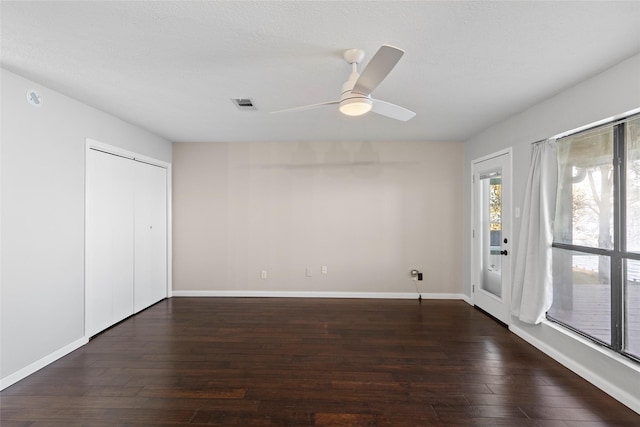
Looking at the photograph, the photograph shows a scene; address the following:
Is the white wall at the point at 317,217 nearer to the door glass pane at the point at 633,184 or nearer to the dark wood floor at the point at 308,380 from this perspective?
the dark wood floor at the point at 308,380

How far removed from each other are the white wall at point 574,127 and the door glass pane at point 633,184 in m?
0.19

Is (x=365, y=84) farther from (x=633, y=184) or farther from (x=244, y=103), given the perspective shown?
(x=633, y=184)

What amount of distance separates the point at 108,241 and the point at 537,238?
4663mm

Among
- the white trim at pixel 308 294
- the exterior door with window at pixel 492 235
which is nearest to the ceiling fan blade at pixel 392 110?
the exterior door with window at pixel 492 235

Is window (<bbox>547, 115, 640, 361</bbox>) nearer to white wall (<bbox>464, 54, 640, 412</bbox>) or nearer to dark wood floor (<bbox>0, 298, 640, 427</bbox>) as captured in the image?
white wall (<bbox>464, 54, 640, 412</bbox>)

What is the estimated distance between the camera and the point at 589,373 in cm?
234

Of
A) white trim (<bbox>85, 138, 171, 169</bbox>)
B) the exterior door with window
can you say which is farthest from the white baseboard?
the exterior door with window

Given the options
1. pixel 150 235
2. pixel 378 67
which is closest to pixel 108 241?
pixel 150 235

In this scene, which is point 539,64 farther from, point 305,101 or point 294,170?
point 294,170

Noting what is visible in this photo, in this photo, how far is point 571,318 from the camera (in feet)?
8.78

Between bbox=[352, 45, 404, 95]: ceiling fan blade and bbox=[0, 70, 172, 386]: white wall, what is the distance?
275cm

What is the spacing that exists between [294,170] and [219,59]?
2597mm

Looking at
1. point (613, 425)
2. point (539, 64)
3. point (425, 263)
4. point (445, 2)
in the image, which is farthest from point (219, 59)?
point (425, 263)

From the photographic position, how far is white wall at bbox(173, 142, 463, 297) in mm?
4590
